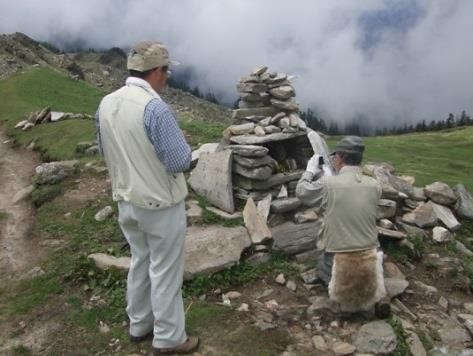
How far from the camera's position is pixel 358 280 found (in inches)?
357

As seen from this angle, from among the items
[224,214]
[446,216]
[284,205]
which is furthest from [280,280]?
[446,216]

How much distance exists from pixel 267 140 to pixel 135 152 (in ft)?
23.2

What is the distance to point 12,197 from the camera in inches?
674

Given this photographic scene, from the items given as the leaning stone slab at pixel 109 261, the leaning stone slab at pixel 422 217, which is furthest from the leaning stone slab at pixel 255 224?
the leaning stone slab at pixel 422 217

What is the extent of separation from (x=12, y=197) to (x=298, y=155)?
29.8 feet

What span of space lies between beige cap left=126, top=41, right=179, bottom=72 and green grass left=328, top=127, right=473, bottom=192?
20.0 metres

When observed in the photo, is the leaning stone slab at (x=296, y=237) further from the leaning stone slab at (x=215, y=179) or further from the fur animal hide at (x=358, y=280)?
the fur animal hide at (x=358, y=280)

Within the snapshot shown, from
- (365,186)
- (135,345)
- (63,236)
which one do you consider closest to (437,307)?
(365,186)

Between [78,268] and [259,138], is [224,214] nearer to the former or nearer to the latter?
[259,138]

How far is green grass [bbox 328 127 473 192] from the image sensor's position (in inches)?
1504

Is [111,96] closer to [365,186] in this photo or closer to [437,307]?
[365,186]

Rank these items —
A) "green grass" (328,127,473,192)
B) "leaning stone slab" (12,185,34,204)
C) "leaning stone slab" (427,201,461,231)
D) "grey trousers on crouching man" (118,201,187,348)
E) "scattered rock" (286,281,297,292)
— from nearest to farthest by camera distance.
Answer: "grey trousers on crouching man" (118,201,187,348)
"scattered rock" (286,281,297,292)
"leaning stone slab" (427,201,461,231)
"leaning stone slab" (12,185,34,204)
"green grass" (328,127,473,192)

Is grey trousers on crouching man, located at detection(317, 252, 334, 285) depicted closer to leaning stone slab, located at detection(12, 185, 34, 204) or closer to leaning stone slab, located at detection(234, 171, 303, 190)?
leaning stone slab, located at detection(234, 171, 303, 190)

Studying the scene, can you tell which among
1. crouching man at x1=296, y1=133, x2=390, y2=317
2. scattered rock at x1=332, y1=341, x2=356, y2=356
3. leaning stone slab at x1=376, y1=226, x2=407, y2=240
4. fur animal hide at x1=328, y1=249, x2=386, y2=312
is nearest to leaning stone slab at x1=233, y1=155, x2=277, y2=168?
leaning stone slab at x1=376, y1=226, x2=407, y2=240
